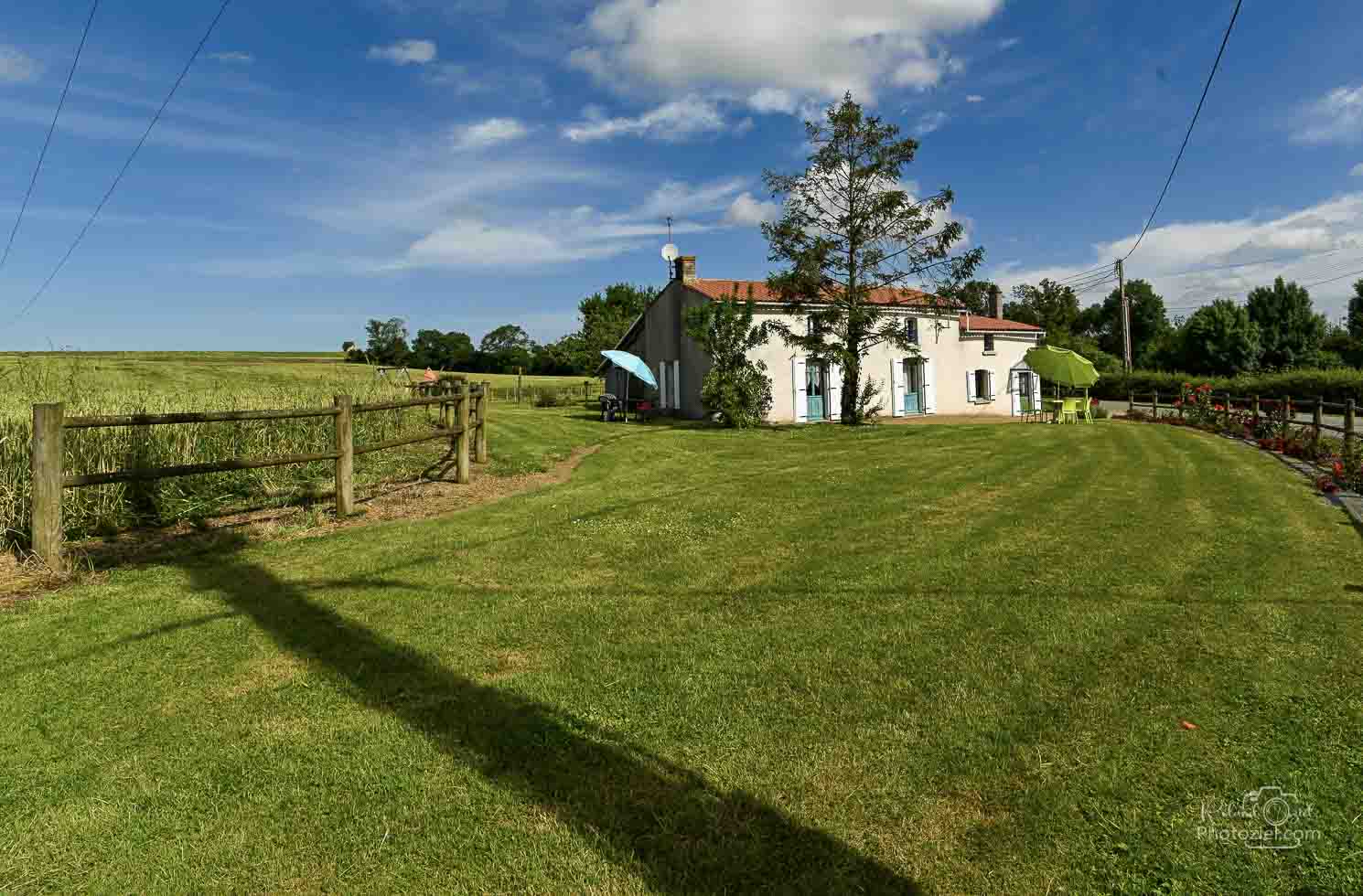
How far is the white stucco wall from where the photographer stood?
2448 centimetres

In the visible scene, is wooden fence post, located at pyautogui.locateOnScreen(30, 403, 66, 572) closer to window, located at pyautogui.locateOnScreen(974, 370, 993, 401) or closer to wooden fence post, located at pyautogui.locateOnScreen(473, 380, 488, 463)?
wooden fence post, located at pyautogui.locateOnScreen(473, 380, 488, 463)

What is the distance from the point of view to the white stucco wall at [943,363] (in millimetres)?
24484

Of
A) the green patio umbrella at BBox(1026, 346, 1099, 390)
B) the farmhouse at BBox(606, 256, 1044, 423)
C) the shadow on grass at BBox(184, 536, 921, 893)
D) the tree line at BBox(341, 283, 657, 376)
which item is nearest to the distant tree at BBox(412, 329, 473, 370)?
the tree line at BBox(341, 283, 657, 376)

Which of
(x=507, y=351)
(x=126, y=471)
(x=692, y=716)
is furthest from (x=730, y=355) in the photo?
(x=507, y=351)

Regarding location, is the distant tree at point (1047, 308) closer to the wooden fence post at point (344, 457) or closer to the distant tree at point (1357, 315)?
the distant tree at point (1357, 315)

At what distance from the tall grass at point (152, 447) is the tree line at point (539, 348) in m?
42.2

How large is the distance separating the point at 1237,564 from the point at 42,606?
8.82 meters

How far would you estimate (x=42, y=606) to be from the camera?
4.95m

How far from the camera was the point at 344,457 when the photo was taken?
26.2 ft

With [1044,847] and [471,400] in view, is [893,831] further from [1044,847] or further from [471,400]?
[471,400]

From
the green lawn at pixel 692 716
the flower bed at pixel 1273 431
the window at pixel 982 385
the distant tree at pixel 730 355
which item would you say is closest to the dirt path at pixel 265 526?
the green lawn at pixel 692 716

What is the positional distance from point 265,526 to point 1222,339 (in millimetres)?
52987

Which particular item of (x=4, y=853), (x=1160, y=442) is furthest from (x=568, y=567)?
(x=1160, y=442)

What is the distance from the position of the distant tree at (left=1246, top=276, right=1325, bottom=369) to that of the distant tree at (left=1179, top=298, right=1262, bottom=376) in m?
1.30
